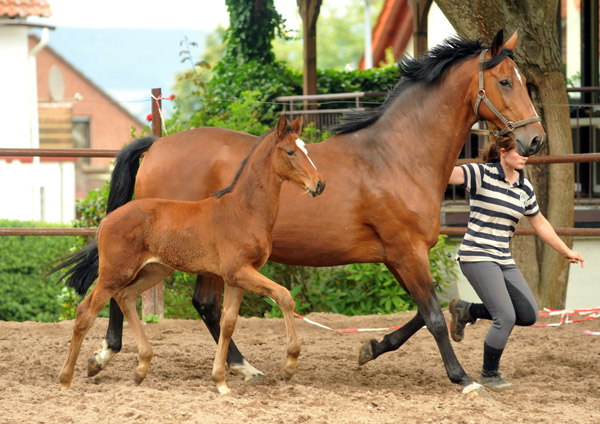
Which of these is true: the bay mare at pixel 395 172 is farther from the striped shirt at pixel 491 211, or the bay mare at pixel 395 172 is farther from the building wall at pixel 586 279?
the building wall at pixel 586 279

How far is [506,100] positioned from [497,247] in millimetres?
881

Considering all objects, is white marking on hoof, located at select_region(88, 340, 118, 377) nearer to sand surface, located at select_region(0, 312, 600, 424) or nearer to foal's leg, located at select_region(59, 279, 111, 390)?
sand surface, located at select_region(0, 312, 600, 424)

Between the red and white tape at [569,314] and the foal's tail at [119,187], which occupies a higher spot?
the foal's tail at [119,187]

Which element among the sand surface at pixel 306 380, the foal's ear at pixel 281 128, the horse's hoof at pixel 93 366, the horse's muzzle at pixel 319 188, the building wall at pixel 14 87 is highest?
the building wall at pixel 14 87

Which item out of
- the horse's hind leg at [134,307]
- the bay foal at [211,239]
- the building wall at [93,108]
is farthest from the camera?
A: the building wall at [93,108]

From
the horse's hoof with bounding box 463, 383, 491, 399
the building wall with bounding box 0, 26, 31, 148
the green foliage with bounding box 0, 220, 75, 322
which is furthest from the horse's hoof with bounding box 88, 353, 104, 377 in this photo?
the building wall with bounding box 0, 26, 31, 148

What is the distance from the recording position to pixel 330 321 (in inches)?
291

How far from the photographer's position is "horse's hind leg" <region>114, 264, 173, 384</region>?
481cm

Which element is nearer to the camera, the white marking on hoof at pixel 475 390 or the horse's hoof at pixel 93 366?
the white marking on hoof at pixel 475 390

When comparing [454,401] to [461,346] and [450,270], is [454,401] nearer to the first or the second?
[461,346]

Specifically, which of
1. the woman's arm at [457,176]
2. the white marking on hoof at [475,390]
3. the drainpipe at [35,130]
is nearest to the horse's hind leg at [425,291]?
the white marking on hoof at [475,390]

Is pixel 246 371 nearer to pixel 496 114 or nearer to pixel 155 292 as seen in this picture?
pixel 496 114

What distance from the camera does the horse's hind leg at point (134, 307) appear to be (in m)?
4.81

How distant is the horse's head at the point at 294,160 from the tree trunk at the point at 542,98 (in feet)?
10.8
